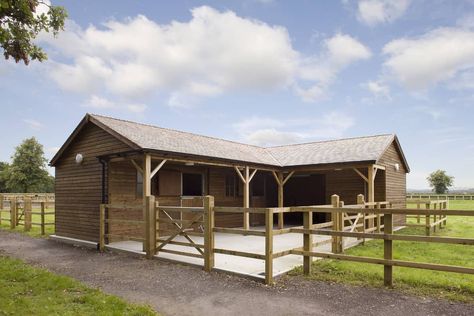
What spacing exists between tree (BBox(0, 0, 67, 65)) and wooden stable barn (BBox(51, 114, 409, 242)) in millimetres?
3483

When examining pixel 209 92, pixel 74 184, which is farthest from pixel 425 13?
pixel 209 92

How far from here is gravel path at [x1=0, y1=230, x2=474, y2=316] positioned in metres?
5.08

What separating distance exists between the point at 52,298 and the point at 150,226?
3594 mm

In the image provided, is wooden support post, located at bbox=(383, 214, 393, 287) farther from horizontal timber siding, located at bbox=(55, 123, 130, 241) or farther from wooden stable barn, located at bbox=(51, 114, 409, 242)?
horizontal timber siding, located at bbox=(55, 123, 130, 241)

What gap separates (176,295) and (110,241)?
20.2 ft

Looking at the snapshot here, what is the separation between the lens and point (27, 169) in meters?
46.7

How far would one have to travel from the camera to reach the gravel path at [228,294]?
5.08m

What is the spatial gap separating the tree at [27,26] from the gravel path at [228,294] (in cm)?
480

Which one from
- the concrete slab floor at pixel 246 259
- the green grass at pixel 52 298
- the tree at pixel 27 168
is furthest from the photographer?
the tree at pixel 27 168

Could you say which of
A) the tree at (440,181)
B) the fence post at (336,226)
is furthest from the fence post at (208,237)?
the tree at (440,181)

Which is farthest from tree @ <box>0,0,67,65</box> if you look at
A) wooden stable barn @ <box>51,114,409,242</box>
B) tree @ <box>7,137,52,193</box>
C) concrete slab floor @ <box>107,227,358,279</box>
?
tree @ <box>7,137,52,193</box>

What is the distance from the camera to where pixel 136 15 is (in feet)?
38.3

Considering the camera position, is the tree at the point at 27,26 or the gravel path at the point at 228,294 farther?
the tree at the point at 27,26

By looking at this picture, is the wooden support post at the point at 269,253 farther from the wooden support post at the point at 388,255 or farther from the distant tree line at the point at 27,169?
the distant tree line at the point at 27,169
